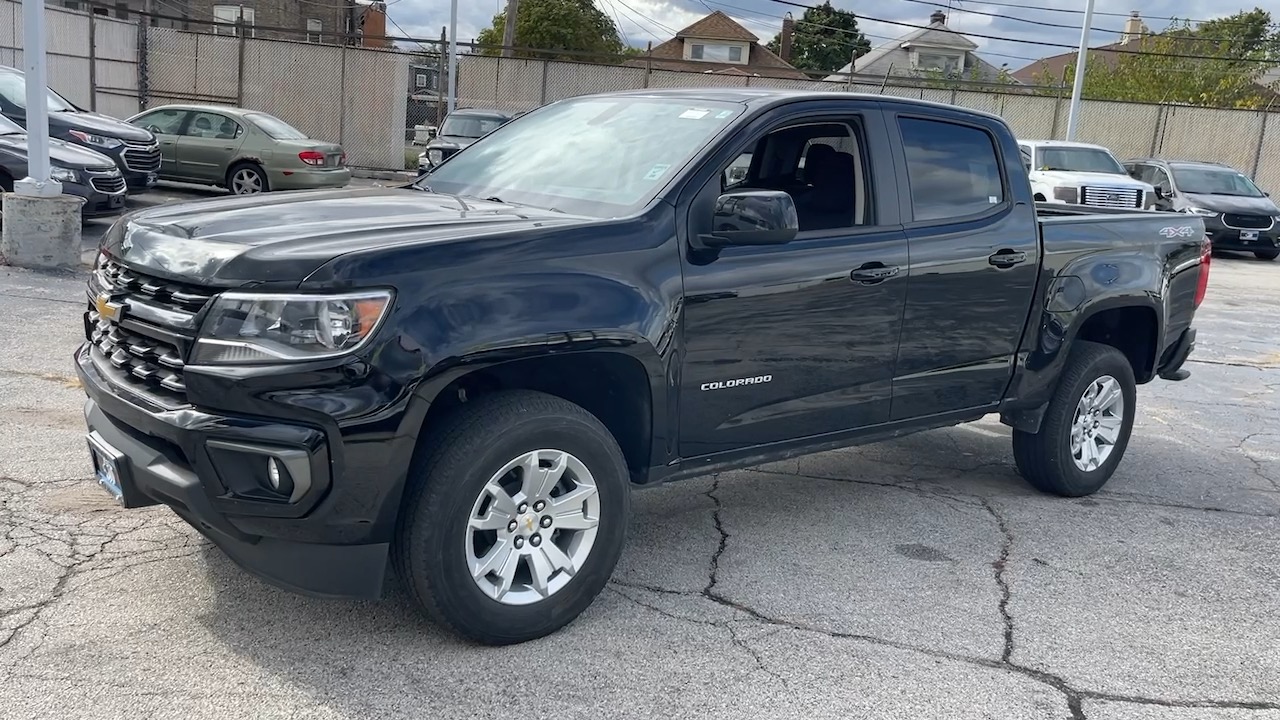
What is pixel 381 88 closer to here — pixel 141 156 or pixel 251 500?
pixel 141 156

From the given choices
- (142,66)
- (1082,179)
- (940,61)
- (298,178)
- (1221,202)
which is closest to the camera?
(298,178)

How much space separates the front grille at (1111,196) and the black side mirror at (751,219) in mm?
15646

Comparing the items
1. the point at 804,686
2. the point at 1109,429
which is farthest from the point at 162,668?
the point at 1109,429

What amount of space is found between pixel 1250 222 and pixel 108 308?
2033cm

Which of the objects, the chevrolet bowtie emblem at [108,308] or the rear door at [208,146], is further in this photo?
the rear door at [208,146]

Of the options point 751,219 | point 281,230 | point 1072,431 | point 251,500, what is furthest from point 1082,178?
point 251,500

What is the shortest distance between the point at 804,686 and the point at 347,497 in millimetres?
1550

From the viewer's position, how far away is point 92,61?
880 inches

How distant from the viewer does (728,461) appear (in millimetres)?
4375

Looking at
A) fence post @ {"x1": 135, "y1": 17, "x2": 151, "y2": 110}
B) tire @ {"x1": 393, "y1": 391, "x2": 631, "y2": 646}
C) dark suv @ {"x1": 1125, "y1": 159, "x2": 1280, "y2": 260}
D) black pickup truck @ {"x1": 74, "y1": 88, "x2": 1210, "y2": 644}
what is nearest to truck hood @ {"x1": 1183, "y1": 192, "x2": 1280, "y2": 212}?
dark suv @ {"x1": 1125, "y1": 159, "x2": 1280, "y2": 260}

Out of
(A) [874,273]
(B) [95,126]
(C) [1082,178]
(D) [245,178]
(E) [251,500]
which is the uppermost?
(C) [1082,178]

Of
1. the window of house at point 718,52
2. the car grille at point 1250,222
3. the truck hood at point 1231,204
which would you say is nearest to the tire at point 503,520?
the truck hood at point 1231,204

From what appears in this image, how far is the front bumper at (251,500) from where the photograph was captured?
3273mm

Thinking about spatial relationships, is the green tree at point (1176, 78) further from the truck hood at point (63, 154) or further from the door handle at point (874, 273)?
the door handle at point (874, 273)
